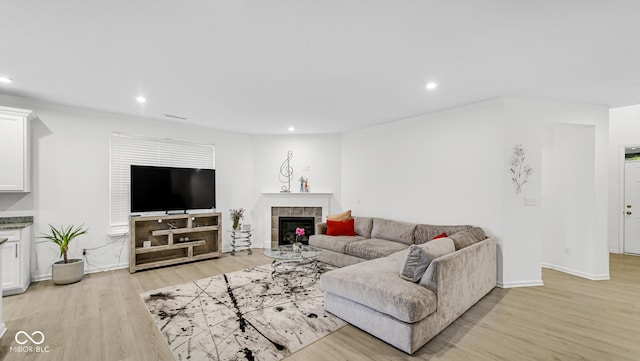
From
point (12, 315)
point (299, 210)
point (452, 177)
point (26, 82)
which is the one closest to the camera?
point (12, 315)

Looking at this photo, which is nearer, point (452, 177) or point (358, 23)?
point (358, 23)

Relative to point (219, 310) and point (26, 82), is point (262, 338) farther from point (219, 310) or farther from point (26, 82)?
point (26, 82)

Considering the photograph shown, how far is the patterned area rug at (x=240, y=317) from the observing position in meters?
2.43

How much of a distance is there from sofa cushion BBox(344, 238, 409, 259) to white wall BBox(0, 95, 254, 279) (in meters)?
3.95

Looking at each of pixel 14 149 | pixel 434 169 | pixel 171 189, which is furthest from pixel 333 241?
pixel 14 149

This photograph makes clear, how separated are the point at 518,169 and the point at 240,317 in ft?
13.7

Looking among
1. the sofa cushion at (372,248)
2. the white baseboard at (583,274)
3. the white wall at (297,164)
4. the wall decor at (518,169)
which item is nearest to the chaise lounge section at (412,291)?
the sofa cushion at (372,248)

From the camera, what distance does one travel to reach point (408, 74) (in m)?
3.10

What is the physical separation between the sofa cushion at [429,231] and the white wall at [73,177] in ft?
16.4

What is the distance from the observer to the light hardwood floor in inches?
92.5

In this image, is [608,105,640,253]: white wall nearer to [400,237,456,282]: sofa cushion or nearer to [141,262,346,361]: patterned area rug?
[400,237,456,282]: sofa cushion

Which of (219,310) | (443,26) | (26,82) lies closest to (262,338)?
(219,310)

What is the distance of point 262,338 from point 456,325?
1.95 metres

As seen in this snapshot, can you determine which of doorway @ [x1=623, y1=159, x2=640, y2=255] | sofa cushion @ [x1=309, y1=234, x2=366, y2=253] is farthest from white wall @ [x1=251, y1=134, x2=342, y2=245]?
doorway @ [x1=623, y1=159, x2=640, y2=255]
